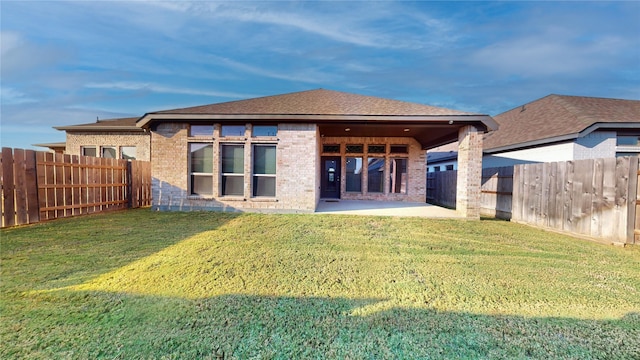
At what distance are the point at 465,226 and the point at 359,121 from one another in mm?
4504

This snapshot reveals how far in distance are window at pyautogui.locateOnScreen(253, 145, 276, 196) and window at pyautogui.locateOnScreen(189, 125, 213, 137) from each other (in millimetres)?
1703

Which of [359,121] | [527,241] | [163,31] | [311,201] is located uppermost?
[163,31]

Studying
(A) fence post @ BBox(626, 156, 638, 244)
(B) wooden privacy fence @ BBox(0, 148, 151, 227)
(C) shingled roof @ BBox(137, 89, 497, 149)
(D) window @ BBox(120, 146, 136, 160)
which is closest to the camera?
(A) fence post @ BBox(626, 156, 638, 244)

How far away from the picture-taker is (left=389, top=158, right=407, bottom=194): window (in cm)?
1284

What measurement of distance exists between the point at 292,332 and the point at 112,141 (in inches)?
637

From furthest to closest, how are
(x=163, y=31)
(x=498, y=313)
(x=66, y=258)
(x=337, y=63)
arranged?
(x=337, y=63)
(x=163, y=31)
(x=66, y=258)
(x=498, y=313)

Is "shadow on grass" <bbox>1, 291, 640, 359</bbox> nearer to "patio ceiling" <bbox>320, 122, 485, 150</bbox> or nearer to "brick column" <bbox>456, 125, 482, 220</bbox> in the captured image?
"brick column" <bbox>456, 125, 482, 220</bbox>

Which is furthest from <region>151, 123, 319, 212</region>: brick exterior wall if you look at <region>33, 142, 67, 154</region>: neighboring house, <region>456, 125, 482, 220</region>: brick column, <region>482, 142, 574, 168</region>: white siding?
<region>33, 142, 67, 154</region>: neighboring house

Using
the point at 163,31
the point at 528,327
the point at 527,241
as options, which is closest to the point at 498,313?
the point at 528,327

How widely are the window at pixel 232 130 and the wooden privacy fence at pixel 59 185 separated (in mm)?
4374

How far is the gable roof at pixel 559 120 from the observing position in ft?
30.8

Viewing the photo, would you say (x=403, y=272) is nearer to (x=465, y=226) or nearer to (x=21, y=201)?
(x=465, y=226)

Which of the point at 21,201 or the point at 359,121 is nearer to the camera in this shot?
the point at 21,201

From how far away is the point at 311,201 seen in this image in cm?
852
